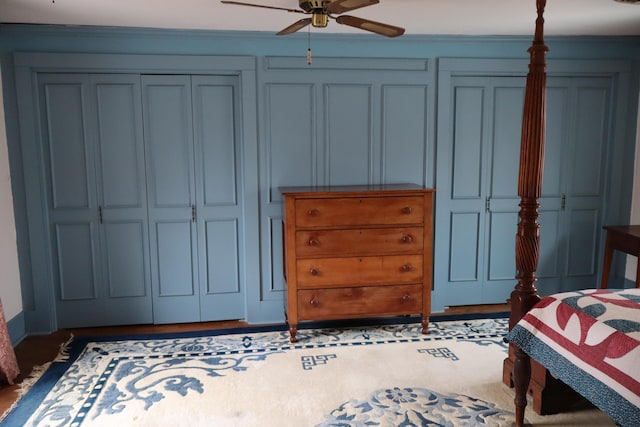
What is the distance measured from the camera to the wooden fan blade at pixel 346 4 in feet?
7.91

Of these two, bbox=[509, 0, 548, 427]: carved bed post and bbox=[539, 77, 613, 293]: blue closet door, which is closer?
bbox=[509, 0, 548, 427]: carved bed post

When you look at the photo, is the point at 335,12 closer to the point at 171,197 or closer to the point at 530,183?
the point at 530,183

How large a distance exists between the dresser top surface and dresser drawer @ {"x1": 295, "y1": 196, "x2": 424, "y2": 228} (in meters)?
0.05

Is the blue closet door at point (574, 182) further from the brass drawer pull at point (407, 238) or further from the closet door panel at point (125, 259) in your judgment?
the closet door panel at point (125, 259)

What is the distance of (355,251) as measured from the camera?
4008mm

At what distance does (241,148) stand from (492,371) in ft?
8.19

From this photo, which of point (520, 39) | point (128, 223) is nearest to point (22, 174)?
point (128, 223)

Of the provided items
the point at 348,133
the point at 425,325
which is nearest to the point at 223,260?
the point at 348,133

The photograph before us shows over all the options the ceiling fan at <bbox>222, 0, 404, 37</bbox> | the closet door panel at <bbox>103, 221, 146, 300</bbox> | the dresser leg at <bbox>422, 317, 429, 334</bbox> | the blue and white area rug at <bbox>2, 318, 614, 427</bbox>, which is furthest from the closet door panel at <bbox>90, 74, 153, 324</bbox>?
the dresser leg at <bbox>422, 317, 429, 334</bbox>

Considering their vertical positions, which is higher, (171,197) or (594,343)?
(171,197)

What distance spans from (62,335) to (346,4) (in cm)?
338

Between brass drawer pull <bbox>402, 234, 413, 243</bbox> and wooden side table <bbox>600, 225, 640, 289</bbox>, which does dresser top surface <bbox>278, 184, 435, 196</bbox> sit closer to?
brass drawer pull <bbox>402, 234, 413, 243</bbox>

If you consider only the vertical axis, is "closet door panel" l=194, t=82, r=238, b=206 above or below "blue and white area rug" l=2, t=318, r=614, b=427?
above

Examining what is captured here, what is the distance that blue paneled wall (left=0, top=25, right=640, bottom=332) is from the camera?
13.3ft
